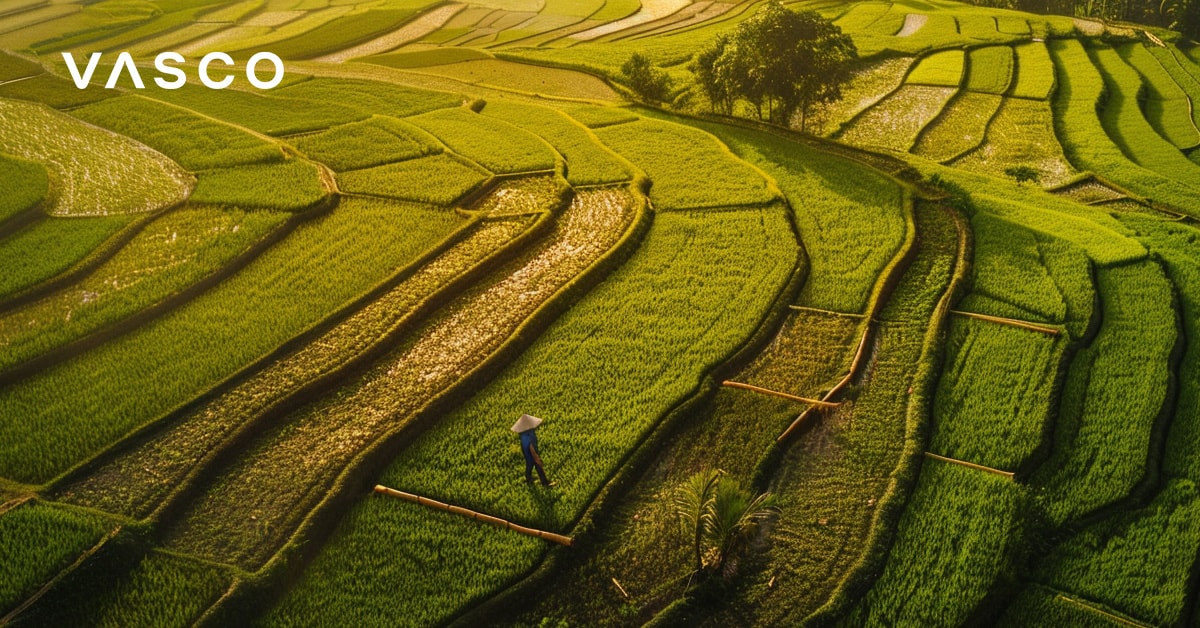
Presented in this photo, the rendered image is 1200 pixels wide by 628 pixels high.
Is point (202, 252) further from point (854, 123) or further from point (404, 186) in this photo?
point (854, 123)

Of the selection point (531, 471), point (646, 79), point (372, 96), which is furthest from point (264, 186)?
point (646, 79)

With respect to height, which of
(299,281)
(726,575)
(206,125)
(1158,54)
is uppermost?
(1158,54)

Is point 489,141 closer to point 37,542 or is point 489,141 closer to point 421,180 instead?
point 421,180

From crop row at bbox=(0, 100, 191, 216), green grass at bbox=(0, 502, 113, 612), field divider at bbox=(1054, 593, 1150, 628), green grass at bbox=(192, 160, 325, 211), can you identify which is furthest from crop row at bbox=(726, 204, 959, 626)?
crop row at bbox=(0, 100, 191, 216)

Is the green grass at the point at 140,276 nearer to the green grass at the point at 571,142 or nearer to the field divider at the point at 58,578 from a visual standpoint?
the field divider at the point at 58,578

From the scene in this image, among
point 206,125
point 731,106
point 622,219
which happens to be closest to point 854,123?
point 731,106

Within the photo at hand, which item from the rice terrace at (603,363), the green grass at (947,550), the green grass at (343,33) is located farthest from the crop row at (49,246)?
the green grass at (343,33)
